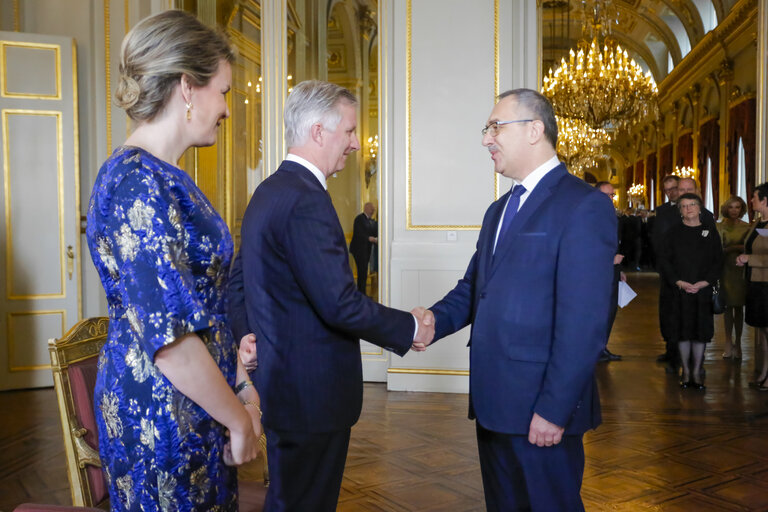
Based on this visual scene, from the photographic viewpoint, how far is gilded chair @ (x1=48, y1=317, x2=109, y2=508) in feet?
5.49

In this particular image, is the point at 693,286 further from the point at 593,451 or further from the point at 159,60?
the point at 159,60

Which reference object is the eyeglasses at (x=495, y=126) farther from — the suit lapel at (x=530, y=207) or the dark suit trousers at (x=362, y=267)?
the dark suit trousers at (x=362, y=267)

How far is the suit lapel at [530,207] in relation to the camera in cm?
197

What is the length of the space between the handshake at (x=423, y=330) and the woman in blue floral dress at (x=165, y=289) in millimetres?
770

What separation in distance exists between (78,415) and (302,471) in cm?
59

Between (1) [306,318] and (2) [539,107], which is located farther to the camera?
(2) [539,107]

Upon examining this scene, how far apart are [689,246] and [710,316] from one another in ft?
1.87

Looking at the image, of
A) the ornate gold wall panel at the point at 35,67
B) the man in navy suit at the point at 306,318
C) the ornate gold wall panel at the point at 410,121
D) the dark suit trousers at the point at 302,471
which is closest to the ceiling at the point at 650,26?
the ornate gold wall panel at the point at 410,121

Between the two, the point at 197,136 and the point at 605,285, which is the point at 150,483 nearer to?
the point at 197,136

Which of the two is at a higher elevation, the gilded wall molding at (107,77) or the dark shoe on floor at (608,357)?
the gilded wall molding at (107,77)

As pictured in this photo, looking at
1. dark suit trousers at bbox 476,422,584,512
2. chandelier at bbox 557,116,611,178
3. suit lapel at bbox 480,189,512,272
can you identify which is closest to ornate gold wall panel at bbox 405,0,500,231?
suit lapel at bbox 480,189,512,272

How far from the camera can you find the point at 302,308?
72.8 inches

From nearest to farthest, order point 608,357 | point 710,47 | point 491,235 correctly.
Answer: point 491,235 < point 608,357 < point 710,47

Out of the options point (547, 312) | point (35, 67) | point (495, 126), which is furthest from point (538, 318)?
point (35, 67)
